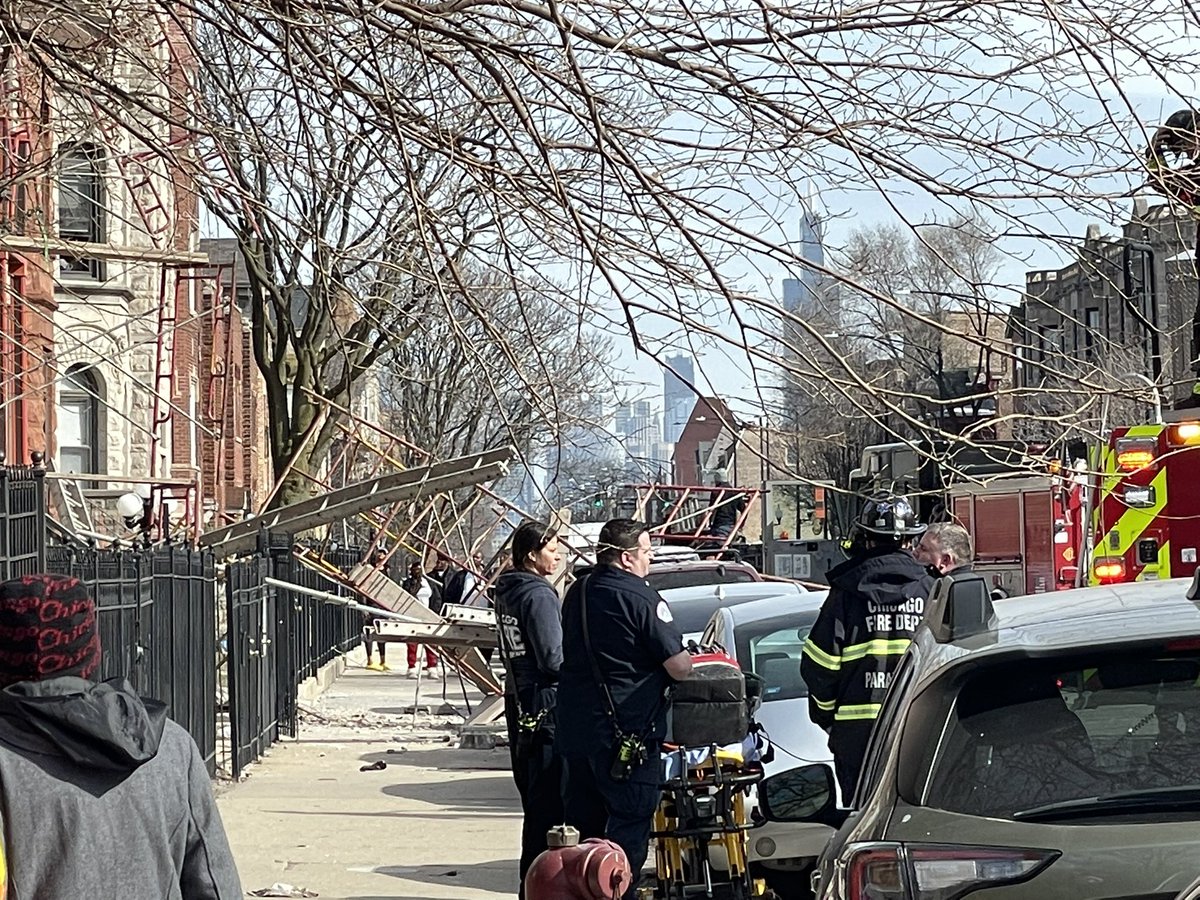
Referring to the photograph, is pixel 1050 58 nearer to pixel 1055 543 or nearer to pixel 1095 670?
pixel 1095 670

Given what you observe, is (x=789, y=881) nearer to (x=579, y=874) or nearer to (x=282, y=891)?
(x=282, y=891)

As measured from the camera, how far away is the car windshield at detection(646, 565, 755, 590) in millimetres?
16156

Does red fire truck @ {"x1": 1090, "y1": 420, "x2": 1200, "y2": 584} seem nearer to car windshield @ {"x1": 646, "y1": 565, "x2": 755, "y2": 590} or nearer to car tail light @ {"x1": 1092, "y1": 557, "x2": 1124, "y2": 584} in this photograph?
car tail light @ {"x1": 1092, "y1": 557, "x2": 1124, "y2": 584}

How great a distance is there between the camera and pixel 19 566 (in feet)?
28.6

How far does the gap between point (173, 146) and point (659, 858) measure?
3589 mm

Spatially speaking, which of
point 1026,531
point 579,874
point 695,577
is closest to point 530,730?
point 579,874

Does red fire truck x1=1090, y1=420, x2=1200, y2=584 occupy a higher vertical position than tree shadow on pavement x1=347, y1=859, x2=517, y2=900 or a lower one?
higher

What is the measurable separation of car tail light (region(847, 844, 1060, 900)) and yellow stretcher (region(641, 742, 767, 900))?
360cm

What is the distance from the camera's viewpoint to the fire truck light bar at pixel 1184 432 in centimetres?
1440

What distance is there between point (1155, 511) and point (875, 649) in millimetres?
7983

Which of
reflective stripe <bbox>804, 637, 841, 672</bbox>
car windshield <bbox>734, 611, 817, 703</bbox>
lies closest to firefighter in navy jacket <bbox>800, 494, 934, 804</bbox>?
reflective stripe <bbox>804, 637, 841, 672</bbox>

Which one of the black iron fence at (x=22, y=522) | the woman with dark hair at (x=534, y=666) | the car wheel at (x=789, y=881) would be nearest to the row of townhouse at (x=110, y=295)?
the black iron fence at (x=22, y=522)

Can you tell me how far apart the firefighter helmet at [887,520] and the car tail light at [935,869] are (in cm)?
361

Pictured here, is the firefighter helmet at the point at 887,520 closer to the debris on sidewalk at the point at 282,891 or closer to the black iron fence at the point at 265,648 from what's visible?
the debris on sidewalk at the point at 282,891
